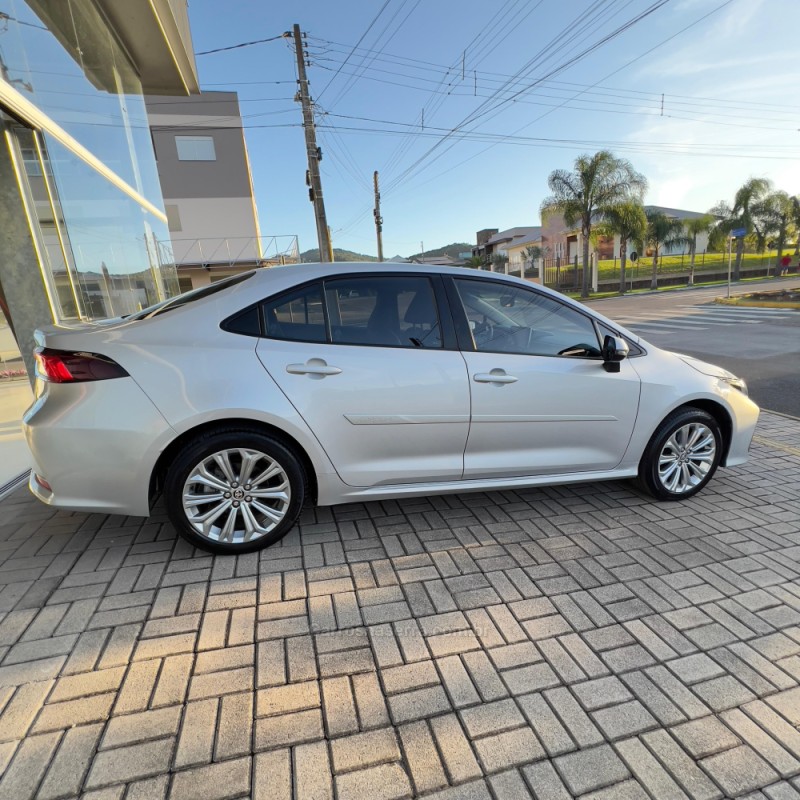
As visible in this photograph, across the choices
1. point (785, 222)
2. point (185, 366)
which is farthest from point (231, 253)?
point (785, 222)

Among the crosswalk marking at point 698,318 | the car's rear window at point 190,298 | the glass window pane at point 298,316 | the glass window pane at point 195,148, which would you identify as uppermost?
the glass window pane at point 195,148

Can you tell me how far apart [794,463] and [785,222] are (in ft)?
140

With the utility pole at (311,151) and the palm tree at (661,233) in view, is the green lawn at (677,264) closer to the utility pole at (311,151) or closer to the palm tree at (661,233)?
the palm tree at (661,233)

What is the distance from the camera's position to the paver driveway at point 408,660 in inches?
62.2

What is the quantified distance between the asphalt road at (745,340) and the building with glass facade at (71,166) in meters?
8.24

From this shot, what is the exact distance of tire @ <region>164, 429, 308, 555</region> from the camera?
2568 mm

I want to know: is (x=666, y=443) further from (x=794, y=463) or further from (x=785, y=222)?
(x=785, y=222)

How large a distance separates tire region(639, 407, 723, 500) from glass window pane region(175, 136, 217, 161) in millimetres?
27535

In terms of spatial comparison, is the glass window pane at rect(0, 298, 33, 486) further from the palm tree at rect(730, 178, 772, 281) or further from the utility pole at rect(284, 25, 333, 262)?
the palm tree at rect(730, 178, 772, 281)

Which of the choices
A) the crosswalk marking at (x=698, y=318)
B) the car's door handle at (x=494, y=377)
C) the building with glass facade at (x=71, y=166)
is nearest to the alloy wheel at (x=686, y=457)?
the car's door handle at (x=494, y=377)

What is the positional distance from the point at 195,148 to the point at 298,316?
2720cm

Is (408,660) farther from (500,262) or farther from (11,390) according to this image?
(500,262)

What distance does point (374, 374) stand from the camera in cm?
271

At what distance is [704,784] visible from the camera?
1547 mm
